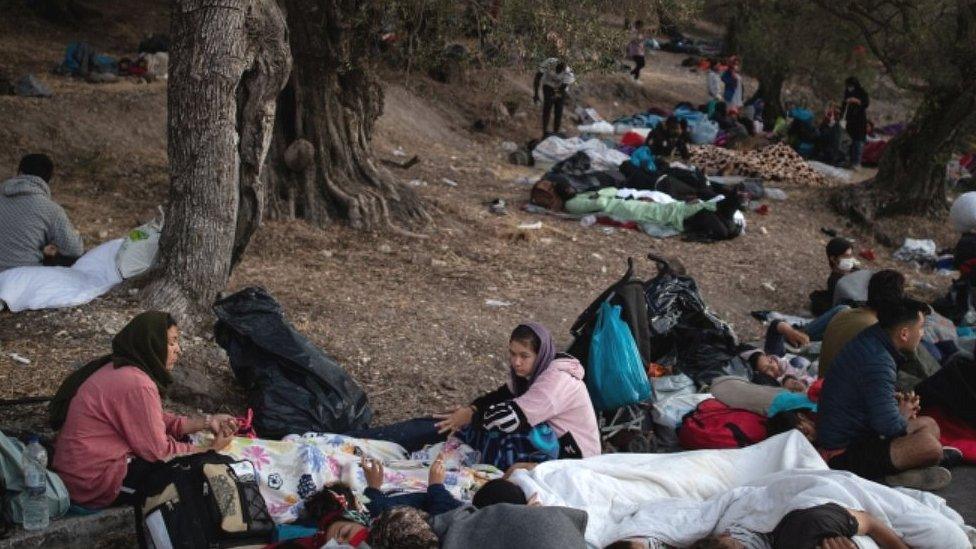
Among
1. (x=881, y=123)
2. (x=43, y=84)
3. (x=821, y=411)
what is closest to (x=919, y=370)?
(x=821, y=411)

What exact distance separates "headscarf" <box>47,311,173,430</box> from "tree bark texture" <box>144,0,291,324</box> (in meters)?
2.01

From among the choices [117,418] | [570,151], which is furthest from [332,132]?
[570,151]

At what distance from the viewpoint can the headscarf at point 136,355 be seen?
453cm

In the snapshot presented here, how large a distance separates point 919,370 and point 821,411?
159cm

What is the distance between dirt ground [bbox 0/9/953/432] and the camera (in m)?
6.57

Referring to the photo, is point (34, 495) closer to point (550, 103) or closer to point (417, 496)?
point (417, 496)

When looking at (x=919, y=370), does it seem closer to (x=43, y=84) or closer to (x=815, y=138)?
(x=43, y=84)

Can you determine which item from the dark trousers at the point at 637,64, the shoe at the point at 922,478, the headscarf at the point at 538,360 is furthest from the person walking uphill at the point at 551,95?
the shoe at the point at 922,478

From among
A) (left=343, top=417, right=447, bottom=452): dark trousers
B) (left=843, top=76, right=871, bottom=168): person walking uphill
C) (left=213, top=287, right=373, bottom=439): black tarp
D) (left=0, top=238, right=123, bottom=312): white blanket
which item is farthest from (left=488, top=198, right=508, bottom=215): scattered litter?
(left=843, top=76, right=871, bottom=168): person walking uphill

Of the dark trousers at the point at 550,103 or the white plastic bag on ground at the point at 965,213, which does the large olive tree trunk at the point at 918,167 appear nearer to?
the white plastic bag on ground at the point at 965,213

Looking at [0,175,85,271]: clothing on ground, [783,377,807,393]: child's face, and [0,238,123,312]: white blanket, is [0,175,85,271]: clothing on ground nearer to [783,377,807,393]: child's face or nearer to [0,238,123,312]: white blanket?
[0,238,123,312]: white blanket

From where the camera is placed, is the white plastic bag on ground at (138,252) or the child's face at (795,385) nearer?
the child's face at (795,385)

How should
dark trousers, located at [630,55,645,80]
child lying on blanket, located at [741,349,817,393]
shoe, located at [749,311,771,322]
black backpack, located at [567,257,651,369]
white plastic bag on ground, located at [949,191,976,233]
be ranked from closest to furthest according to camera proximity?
black backpack, located at [567,257,651,369] < child lying on blanket, located at [741,349,817,393] < shoe, located at [749,311,771,322] < white plastic bag on ground, located at [949,191,976,233] < dark trousers, located at [630,55,645,80]

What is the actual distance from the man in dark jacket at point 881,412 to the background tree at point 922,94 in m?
8.25
